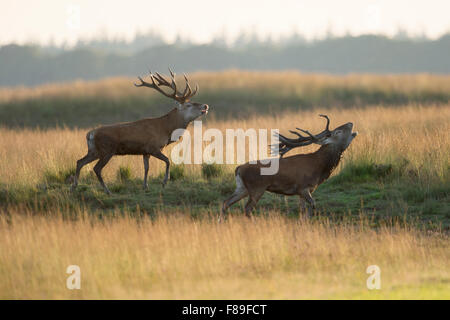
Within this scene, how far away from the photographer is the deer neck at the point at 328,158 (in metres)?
9.73

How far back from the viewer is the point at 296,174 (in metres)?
9.50

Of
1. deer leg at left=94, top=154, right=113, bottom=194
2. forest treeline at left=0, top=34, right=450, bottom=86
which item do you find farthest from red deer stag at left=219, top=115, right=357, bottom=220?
forest treeline at left=0, top=34, right=450, bottom=86

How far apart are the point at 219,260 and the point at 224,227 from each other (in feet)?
4.35

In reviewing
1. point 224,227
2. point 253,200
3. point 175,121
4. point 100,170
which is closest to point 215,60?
point 175,121

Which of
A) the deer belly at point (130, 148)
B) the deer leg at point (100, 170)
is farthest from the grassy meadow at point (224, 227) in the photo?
the deer belly at point (130, 148)

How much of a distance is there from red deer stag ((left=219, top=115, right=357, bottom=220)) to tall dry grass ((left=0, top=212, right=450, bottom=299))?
1.29 ft

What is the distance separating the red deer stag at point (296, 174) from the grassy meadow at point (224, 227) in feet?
1.27

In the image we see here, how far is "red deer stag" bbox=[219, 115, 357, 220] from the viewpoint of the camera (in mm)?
9312

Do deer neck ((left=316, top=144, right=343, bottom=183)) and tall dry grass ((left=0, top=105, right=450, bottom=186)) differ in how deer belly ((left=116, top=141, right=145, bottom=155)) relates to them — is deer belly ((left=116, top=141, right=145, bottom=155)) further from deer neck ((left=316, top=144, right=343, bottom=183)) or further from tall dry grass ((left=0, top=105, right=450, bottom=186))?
deer neck ((left=316, top=144, right=343, bottom=183))

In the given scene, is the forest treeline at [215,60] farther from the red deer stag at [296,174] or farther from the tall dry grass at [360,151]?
the red deer stag at [296,174]

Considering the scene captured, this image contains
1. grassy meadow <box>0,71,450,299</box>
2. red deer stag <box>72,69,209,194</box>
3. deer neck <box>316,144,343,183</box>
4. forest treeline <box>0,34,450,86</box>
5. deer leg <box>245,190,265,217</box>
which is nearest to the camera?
grassy meadow <box>0,71,450,299</box>

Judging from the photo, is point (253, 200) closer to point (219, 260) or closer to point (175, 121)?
point (219, 260)
